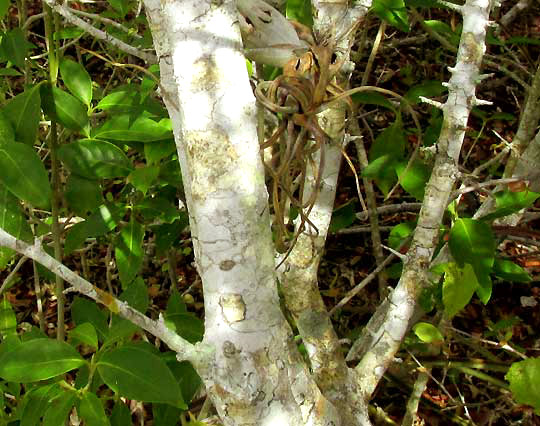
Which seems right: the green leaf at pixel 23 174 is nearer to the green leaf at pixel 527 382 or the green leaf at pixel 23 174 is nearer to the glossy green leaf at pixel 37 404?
the glossy green leaf at pixel 37 404

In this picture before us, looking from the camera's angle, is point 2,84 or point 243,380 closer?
point 243,380

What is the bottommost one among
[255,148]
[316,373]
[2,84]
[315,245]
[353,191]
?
[353,191]

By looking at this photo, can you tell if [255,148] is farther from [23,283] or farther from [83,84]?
[23,283]

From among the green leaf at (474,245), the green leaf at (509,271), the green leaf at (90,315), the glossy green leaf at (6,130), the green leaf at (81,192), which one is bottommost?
the green leaf at (90,315)

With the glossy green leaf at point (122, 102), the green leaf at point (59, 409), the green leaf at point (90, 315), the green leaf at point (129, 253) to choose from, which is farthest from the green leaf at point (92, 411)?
the glossy green leaf at point (122, 102)

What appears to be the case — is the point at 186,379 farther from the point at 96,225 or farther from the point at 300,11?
the point at 300,11

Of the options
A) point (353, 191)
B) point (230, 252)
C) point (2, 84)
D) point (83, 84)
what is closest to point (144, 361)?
point (230, 252)

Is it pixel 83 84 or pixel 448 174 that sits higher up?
pixel 448 174
